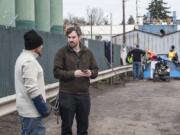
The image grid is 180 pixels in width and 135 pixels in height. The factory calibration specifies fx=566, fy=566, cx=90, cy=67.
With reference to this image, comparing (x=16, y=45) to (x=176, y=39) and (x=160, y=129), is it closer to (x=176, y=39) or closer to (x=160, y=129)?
(x=160, y=129)

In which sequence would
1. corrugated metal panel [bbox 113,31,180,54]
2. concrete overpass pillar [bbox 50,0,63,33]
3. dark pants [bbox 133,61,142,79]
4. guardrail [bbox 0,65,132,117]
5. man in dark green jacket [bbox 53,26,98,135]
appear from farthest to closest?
Result: corrugated metal panel [bbox 113,31,180,54] < dark pants [bbox 133,61,142,79] < concrete overpass pillar [bbox 50,0,63,33] < guardrail [bbox 0,65,132,117] < man in dark green jacket [bbox 53,26,98,135]

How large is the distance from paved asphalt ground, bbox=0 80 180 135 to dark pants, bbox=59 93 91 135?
88.4 inches

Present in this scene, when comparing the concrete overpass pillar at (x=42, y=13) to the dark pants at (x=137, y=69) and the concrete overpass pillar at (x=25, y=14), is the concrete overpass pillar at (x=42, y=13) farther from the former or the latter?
the dark pants at (x=137, y=69)

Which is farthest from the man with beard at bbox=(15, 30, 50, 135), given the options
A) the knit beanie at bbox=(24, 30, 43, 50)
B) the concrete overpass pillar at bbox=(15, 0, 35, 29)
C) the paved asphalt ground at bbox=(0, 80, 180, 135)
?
the concrete overpass pillar at bbox=(15, 0, 35, 29)

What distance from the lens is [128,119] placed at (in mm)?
12609

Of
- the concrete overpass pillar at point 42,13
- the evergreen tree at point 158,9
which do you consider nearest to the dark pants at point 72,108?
the concrete overpass pillar at point 42,13

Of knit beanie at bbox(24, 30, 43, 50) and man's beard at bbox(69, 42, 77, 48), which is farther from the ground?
knit beanie at bbox(24, 30, 43, 50)

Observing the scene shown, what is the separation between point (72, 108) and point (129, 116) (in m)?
5.19

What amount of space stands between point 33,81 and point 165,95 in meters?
13.1

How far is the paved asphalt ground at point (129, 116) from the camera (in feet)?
35.7

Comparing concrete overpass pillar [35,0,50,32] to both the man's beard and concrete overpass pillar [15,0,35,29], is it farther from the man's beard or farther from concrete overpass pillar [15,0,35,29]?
the man's beard

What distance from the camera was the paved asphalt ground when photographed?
10875 millimetres

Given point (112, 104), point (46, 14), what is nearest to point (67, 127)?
point (112, 104)

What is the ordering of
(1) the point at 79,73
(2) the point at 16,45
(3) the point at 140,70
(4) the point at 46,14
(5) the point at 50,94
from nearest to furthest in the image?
1. (1) the point at 79,73
2. (2) the point at 16,45
3. (5) the point at 50,94
4. (4) the point at 46,14
5. (3) the point at 140,70
